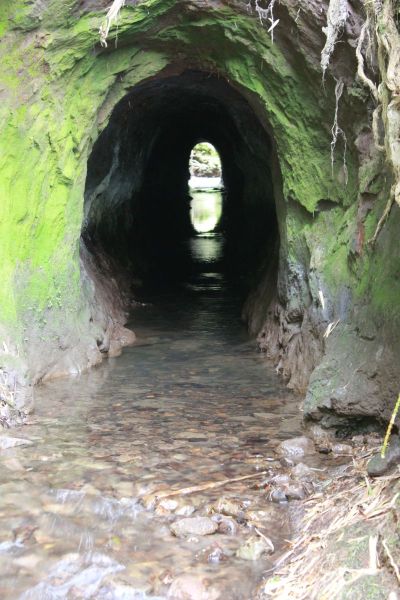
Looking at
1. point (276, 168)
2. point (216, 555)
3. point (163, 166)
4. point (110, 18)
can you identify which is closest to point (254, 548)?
point (216, 555)

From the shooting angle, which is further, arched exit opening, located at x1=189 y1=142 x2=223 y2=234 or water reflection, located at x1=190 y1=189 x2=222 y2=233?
arched exit opening, located at x1=189 y1=142 x2=223 y2=234

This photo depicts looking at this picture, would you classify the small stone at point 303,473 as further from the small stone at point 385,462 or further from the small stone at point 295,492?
the small stone at point 385,462

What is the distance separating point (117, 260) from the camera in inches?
465

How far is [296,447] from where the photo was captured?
189 inches

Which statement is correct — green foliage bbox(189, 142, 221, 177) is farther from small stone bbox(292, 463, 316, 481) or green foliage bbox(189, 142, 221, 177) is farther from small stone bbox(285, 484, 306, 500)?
small stone bbox(285, 484, 306, 500)

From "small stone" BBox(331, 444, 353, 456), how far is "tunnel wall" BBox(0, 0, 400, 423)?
10.9 inches

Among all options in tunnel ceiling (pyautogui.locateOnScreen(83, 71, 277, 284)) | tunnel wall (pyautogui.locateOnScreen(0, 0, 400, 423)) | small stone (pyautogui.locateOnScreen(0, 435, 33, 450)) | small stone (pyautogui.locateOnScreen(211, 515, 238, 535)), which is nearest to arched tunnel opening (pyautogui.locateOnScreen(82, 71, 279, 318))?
tunnel ceiling (pyautogui.locateOnScreen(83, 71, 277, 284))

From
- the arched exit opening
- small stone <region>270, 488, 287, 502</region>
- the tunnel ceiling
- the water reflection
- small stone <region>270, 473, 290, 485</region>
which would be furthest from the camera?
the arched exit opening

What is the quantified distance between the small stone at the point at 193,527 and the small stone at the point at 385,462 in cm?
97

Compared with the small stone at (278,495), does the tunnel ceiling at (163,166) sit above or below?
above

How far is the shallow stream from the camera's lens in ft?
10.8

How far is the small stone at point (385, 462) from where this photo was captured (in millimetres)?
3695

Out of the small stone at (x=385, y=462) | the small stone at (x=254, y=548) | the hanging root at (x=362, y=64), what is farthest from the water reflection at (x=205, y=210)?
the small stone at (x=254, y=548)

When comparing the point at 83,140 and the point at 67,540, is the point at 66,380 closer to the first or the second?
the point at 83,140
